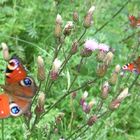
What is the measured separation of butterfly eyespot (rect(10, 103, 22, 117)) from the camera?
2.07 metres

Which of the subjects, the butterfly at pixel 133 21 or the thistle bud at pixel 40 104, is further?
the butterfly at pixel 133 21

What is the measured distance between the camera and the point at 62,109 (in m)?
3.90

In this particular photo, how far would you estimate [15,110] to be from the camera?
6.85 ft

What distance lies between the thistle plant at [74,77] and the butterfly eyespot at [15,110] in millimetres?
124

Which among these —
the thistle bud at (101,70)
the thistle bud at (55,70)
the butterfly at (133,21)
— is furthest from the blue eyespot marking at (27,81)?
the butterfly at (133,21)

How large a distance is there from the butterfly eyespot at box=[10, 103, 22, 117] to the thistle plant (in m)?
0.12

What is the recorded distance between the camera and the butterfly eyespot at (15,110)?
2.07 meters

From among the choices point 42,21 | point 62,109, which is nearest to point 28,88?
point 62,109

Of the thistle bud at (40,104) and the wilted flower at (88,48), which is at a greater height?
the wilted flower at (88,48)

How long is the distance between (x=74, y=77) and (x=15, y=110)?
142cm

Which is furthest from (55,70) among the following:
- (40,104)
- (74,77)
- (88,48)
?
(74,77)

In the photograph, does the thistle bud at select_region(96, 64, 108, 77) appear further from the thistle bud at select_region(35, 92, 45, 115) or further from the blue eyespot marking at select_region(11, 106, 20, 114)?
the blue eyespot marking at select_region(11, 106, 20, 114)

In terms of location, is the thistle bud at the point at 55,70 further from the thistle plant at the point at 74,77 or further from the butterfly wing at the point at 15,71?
the butterfly wing at the point at 15,71

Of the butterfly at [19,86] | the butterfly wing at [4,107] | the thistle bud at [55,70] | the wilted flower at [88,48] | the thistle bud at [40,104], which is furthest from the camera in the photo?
the wilted flower at [88,48]
